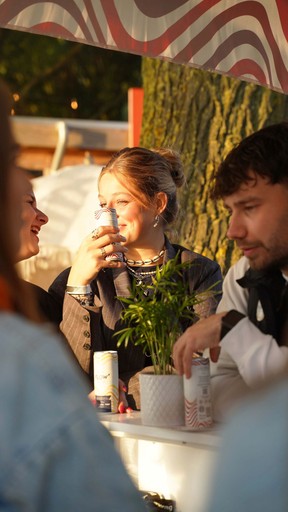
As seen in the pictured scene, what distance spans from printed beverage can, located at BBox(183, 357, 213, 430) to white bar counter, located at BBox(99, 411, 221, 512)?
32 millimetres

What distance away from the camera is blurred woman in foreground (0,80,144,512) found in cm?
110

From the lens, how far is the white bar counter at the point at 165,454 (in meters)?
2.68

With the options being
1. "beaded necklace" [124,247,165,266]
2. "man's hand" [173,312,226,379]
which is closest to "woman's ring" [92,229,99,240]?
"beaded necklace" [124,247,165,266]

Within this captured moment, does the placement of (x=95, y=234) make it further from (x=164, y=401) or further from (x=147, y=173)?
(x=164, y=401)

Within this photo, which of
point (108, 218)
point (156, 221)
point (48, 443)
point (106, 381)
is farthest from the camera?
point (156, 221)

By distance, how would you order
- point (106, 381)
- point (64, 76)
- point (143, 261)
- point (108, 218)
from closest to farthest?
point (106, 381)
point (108, 218)
point (143, 261)
point (64, 76)

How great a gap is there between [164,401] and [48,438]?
5.56ft

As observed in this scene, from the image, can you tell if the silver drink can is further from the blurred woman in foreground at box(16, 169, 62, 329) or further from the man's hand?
the man's hand

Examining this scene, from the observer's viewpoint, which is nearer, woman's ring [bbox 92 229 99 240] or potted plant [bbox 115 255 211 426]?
potted plant [bbox 115 255 211 426]

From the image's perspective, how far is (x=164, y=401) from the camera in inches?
110

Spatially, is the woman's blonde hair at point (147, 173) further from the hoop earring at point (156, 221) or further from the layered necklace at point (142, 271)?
the layered necklace at point (142, 271)

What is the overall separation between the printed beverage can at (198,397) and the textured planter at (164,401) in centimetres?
6

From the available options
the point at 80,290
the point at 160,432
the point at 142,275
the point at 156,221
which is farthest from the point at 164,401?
the point at 156,221

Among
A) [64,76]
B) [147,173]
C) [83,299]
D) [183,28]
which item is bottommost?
[83,299]
